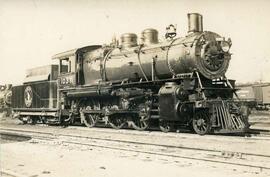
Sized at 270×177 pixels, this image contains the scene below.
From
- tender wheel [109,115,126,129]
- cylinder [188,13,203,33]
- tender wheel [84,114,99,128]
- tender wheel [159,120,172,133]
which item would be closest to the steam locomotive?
tender wheel [84,114,99,128]

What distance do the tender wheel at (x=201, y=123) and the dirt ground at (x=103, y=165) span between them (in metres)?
2.45

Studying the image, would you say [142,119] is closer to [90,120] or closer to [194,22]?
[90,120]

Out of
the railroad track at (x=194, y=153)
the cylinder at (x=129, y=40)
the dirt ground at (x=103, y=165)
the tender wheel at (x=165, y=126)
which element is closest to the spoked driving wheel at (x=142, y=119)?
the tender wheel at (x=165, y=126)

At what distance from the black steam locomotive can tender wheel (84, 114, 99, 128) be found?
4 cm

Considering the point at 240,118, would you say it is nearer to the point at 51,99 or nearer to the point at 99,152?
the point at 99,152

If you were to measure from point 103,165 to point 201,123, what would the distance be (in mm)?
5188

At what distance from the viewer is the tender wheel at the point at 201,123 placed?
10.8 meters

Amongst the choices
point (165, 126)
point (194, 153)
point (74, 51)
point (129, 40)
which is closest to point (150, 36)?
point (129, 40)

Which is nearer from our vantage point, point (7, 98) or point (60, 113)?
point (60, 113)

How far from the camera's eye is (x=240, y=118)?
35.8 ft

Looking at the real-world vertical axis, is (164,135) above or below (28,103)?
below

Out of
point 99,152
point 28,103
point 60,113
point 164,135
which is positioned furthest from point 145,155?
point 28,103

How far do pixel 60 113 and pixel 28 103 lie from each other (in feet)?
10.5

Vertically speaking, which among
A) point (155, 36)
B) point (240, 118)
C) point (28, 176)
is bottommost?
point (28, 176)
